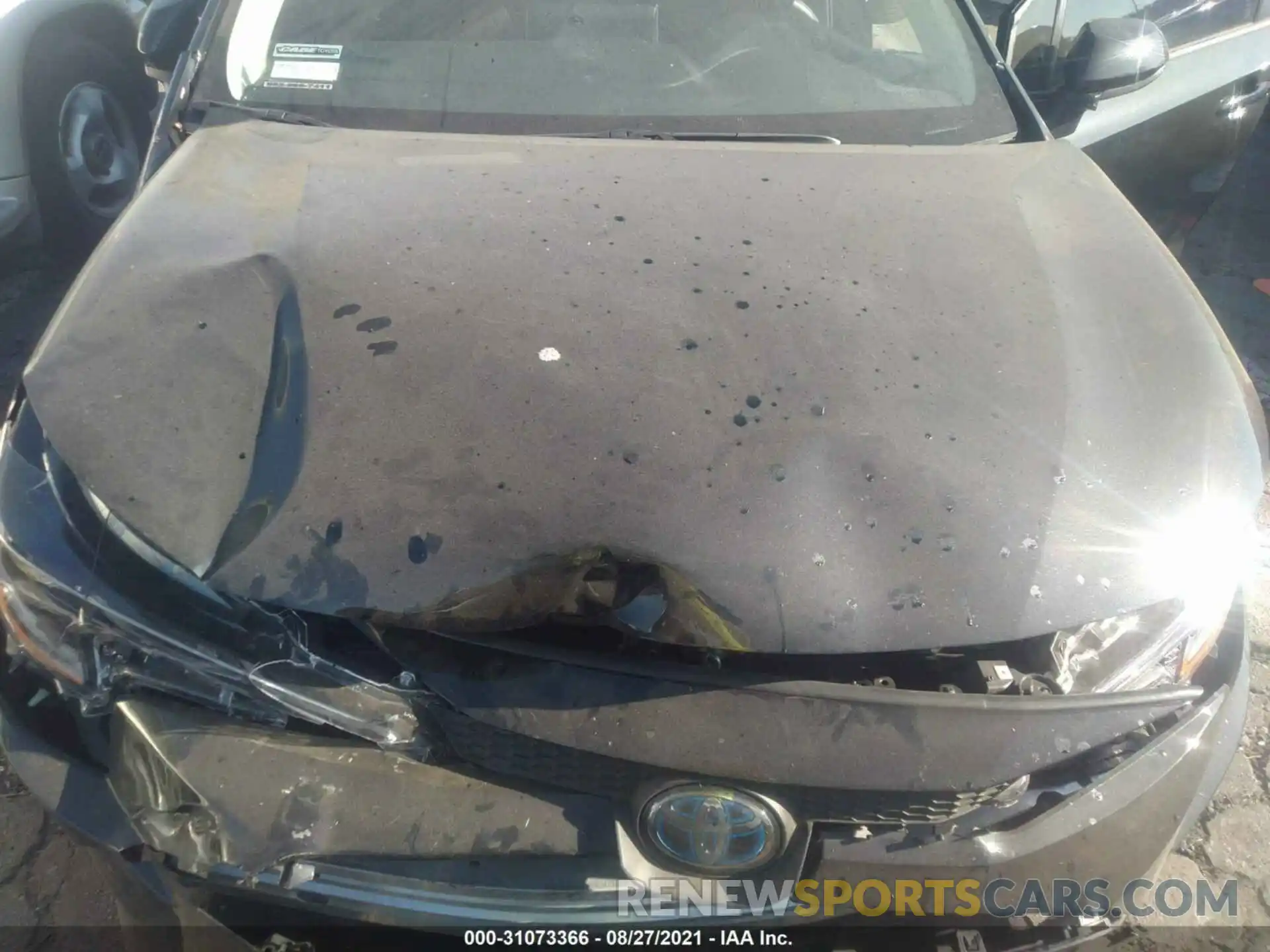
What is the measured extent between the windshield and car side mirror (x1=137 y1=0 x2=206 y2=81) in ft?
0.87

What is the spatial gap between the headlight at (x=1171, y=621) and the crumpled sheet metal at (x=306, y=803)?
2.36 feet

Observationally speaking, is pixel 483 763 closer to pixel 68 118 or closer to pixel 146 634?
pixel 146 634

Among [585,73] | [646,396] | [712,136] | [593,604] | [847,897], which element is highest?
[585,73]

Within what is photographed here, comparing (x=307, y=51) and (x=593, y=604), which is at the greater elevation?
(x=307, y=51)

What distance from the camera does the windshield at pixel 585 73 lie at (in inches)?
86.7

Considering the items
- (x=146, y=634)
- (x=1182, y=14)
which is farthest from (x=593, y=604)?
(x=1182, y=14)

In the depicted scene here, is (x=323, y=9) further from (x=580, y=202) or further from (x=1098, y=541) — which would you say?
(x=1098, y=541)

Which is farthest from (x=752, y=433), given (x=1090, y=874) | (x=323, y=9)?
(x=323, y=9)

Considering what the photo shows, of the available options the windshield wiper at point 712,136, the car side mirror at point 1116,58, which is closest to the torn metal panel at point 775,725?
the windshield wiper at point 712,136

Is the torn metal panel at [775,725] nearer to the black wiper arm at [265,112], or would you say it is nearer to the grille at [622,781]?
the grille at [622,781]

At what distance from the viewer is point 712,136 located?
220 centimetres

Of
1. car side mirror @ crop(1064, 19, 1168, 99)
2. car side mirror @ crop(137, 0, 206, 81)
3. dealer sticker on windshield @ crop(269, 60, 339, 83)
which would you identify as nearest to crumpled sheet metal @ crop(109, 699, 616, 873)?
dealer sticker on windshield @ crop(269, 60, 339, 83)

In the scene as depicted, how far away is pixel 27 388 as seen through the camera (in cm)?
146

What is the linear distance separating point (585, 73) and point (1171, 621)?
1.65 metres
